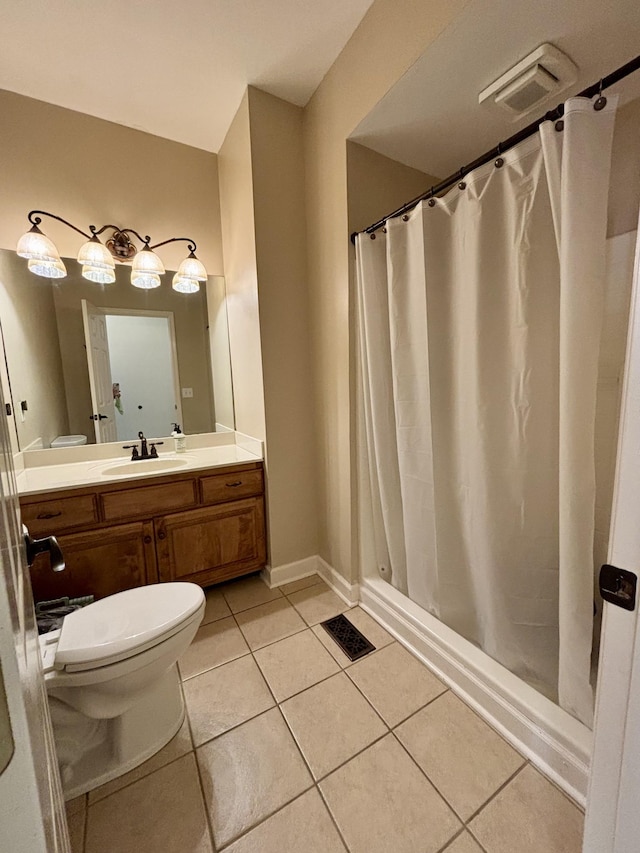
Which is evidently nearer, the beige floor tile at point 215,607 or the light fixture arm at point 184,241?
the beige floor tile at point 215,607

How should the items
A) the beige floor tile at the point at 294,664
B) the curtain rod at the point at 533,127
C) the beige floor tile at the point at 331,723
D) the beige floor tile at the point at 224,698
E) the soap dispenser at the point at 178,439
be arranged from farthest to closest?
the soap dispenser at the point at 178,439, the beige floor tile at the point at 294,664, the beige floor tile at the point at 224,698, the beige floor tile at the point at 331,723, the curtain rod at the point at 533,127

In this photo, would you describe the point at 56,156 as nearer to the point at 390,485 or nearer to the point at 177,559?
the point at 177,559

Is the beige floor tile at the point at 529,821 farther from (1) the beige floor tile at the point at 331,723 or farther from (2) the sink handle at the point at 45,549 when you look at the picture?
(2) the sink handle at the point at 45,549

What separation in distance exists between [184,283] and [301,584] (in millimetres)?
1969

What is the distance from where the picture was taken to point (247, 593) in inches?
76.0

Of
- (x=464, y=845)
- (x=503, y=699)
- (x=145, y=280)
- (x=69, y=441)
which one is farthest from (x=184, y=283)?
(x=464, y=845)

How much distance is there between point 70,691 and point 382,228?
203 centimetres

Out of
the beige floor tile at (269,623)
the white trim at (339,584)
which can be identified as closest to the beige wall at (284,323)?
the white trim at (339,584)

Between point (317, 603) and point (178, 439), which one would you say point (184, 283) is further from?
point (317, 603)

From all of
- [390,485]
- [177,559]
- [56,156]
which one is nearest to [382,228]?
[390,485]

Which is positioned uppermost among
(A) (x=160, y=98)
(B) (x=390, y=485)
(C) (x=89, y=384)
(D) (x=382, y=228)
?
(A) (x=160, y=98)

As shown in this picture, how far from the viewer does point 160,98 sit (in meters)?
1.69

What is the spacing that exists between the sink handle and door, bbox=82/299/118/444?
1192mm

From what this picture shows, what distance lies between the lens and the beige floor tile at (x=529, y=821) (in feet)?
2.88
